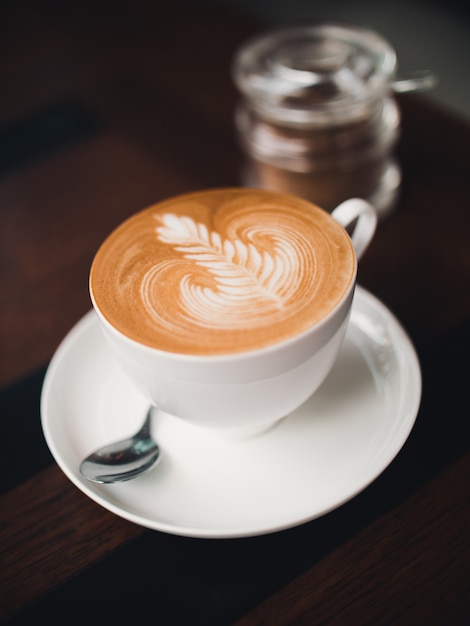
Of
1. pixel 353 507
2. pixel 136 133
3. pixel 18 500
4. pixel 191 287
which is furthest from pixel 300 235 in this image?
pixel 136 133

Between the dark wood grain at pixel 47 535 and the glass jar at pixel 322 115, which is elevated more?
the glass jar at pixel 322 115

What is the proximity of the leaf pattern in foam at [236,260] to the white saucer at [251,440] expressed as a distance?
0.45 feet

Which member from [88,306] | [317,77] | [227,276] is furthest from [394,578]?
[317,77]

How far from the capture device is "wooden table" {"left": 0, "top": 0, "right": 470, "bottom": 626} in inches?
20.0

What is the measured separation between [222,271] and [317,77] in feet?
1.32

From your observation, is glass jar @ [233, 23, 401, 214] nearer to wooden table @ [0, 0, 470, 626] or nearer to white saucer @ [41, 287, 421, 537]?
wooden table @ [0, 0, 470, 626]

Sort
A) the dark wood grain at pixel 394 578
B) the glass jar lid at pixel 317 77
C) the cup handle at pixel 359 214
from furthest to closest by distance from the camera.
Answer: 1. the glass jar lid at pixel 317 77
2. the cup handle at pixel 359 214
3. the dark wood grain at pixel 394 578

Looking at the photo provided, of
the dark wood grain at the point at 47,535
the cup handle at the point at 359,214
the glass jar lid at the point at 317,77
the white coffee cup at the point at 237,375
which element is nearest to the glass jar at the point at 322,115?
the glass jar lid at the point at 317,77

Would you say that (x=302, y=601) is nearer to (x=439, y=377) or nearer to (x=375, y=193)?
(x=439, y=377)

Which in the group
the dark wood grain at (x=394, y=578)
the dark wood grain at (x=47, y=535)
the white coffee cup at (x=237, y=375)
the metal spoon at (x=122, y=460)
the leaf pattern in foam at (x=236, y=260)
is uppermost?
the leaf pattern in foam at (x=236, y=260)

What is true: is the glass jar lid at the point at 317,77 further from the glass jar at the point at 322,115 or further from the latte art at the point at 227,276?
the latte art at the point at 227,276

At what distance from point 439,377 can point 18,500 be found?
0.41 m

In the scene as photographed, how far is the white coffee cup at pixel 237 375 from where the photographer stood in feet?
1.64

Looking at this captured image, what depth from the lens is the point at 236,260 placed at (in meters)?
0.60
